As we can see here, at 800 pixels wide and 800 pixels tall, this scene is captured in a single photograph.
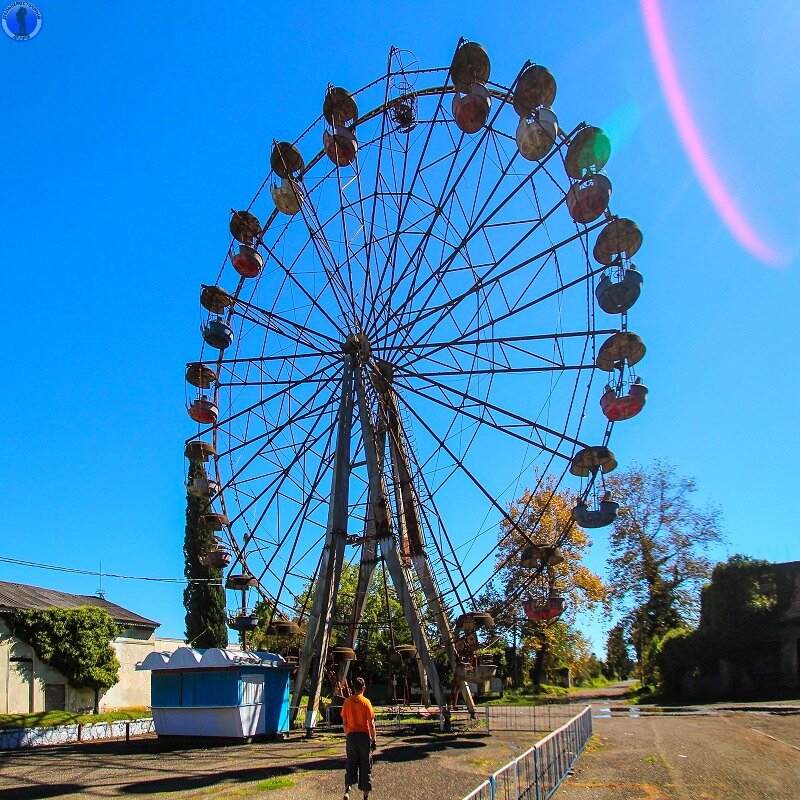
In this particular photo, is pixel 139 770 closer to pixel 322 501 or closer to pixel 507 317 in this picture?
pixel 322 501

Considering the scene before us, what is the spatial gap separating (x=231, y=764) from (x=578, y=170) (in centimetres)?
1575

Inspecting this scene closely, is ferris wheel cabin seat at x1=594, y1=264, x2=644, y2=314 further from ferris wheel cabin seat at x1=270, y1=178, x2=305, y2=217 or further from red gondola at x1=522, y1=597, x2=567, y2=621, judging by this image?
ferris wheel cabin seat at x1=270, y1=178, x2=305, y2=217

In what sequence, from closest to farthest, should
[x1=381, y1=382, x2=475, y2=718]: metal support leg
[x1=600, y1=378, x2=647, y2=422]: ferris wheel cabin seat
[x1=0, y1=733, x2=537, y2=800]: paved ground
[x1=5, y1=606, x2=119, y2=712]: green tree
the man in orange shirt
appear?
the man in orange shirt → [x1=0, y1=733, x2=537, y2=800]: paved ground → [x1=600, y1=378, x2=647, y2=422]: ferris wheel cabin seat → [x1=381, y1=382, x2=475, y2=718]: metal support leg → [x1=5, y1=606, x2=119, y2=712]: green tree

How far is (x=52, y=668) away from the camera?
95.4 feet

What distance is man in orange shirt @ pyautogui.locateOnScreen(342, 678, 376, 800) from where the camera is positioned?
32.0 feet

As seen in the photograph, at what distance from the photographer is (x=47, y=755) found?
56.5 feet

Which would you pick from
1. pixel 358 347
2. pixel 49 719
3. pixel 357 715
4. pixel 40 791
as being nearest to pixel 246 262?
pixel 358 347

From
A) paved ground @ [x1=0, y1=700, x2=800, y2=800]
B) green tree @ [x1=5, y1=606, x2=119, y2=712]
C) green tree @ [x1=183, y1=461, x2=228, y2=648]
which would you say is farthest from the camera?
green tree @ [x1=183, y1=461, x2=228, y2=648]

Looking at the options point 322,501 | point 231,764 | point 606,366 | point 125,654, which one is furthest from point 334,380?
point 125,654

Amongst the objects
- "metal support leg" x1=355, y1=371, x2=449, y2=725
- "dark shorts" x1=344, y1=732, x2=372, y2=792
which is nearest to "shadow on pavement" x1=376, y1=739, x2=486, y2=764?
"metal support leg" x1=355, y1=371, x2=449, y2=725

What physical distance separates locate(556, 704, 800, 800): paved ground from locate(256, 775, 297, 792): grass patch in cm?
431

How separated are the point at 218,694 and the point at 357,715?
29.6 feet

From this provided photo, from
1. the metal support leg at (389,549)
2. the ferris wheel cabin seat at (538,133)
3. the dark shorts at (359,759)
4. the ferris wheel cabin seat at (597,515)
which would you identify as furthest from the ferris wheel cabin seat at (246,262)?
the dark shorts at (359,759)

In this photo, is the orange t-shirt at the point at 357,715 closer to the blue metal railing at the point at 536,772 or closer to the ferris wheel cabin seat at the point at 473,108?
the blue metal railing at the point at 536,772
